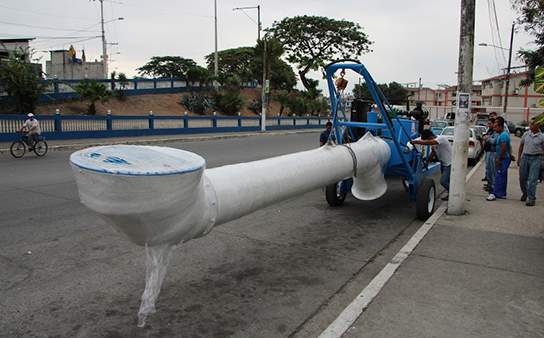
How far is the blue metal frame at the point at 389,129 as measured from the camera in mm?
6758

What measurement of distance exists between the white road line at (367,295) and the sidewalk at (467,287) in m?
0.06

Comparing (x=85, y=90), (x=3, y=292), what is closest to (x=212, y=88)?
(x=85, y=90)

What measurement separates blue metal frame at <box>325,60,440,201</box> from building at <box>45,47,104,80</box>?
41721 millimetres

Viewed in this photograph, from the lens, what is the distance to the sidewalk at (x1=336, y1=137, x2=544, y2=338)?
3.80 metres

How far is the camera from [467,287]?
4.66 m

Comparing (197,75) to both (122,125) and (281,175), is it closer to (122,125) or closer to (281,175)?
(122,125)

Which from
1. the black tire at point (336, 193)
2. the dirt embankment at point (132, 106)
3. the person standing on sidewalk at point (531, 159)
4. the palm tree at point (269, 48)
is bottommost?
the black tire at point (336, 193)

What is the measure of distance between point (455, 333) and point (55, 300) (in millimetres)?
3675

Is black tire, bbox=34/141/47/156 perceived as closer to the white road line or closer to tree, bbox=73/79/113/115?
tree, bbox=73/79/113/115

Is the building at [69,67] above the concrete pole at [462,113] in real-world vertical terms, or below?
above

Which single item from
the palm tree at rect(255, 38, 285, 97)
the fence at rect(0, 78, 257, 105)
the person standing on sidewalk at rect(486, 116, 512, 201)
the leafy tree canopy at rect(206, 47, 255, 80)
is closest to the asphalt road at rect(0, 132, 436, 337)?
the person standing on sidewalk at rect(486, 116, 512, 201)

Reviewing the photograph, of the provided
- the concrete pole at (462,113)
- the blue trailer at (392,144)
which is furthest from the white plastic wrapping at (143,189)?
the concrete pole at (462,113)

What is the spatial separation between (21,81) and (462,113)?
22912mm

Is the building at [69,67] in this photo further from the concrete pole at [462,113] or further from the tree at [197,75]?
the concrete pole at [462,113]
